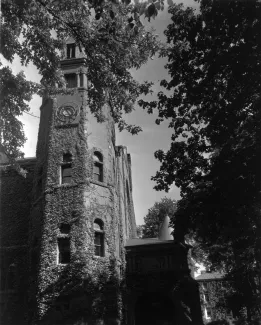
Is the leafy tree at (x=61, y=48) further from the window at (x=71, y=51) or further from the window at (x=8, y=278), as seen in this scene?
the window at (x=71, y=51)

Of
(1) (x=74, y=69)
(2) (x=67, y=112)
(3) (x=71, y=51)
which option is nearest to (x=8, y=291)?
(2) (x=67, y=112)

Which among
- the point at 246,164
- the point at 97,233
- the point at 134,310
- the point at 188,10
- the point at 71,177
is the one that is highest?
the point at 188,10

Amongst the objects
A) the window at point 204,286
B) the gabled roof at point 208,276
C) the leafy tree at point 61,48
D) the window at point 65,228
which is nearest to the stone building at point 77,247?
the window at point 65,228

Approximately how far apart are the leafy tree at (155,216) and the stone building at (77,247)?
93.2ft

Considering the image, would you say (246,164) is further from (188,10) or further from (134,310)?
(134,310)

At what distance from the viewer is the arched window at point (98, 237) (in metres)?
19.6

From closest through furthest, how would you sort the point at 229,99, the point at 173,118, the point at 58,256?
1. the point at 229,99
2. the point at 173,118
3. the point at 58,256

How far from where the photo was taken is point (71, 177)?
2094 centimetres

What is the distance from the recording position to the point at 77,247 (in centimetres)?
1847

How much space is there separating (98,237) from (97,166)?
520 centimetres

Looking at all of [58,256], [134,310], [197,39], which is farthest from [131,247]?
[197,39]

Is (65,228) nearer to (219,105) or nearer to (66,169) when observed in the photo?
(66,169)

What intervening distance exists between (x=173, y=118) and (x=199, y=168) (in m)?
3.09

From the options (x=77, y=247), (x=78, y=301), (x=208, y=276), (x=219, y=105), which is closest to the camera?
(x=219, y=105)
